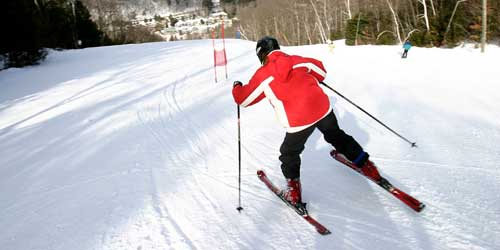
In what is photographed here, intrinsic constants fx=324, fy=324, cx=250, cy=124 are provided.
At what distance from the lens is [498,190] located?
3105 mm

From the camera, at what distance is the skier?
2.66 meters

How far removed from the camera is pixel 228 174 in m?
3.92

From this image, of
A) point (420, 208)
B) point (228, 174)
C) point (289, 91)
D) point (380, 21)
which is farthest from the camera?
point (380, 21)

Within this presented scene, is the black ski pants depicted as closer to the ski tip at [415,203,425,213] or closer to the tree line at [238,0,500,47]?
the ski tip at [415,203,425,213]

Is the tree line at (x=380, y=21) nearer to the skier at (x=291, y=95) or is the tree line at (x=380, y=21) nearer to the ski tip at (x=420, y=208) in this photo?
the ski tip at (x=420, y=208)

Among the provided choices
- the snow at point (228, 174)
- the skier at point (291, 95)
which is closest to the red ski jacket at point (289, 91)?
the skier at point (291, 95)

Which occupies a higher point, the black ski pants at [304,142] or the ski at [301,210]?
the black ski pants at [304,142]

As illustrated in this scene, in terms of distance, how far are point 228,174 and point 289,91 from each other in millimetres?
1629

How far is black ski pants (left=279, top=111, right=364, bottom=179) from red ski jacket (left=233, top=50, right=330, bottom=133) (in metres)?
0.08

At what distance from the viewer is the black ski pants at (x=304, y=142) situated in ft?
9.43

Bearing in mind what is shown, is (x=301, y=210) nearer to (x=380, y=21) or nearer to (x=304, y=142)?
(x=304, y=142)

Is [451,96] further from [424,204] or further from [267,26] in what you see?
[267,26]

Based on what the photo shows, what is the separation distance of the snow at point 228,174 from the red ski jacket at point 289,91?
3.03ft

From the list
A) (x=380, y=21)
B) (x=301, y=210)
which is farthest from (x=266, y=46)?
(x=380, y=21)
